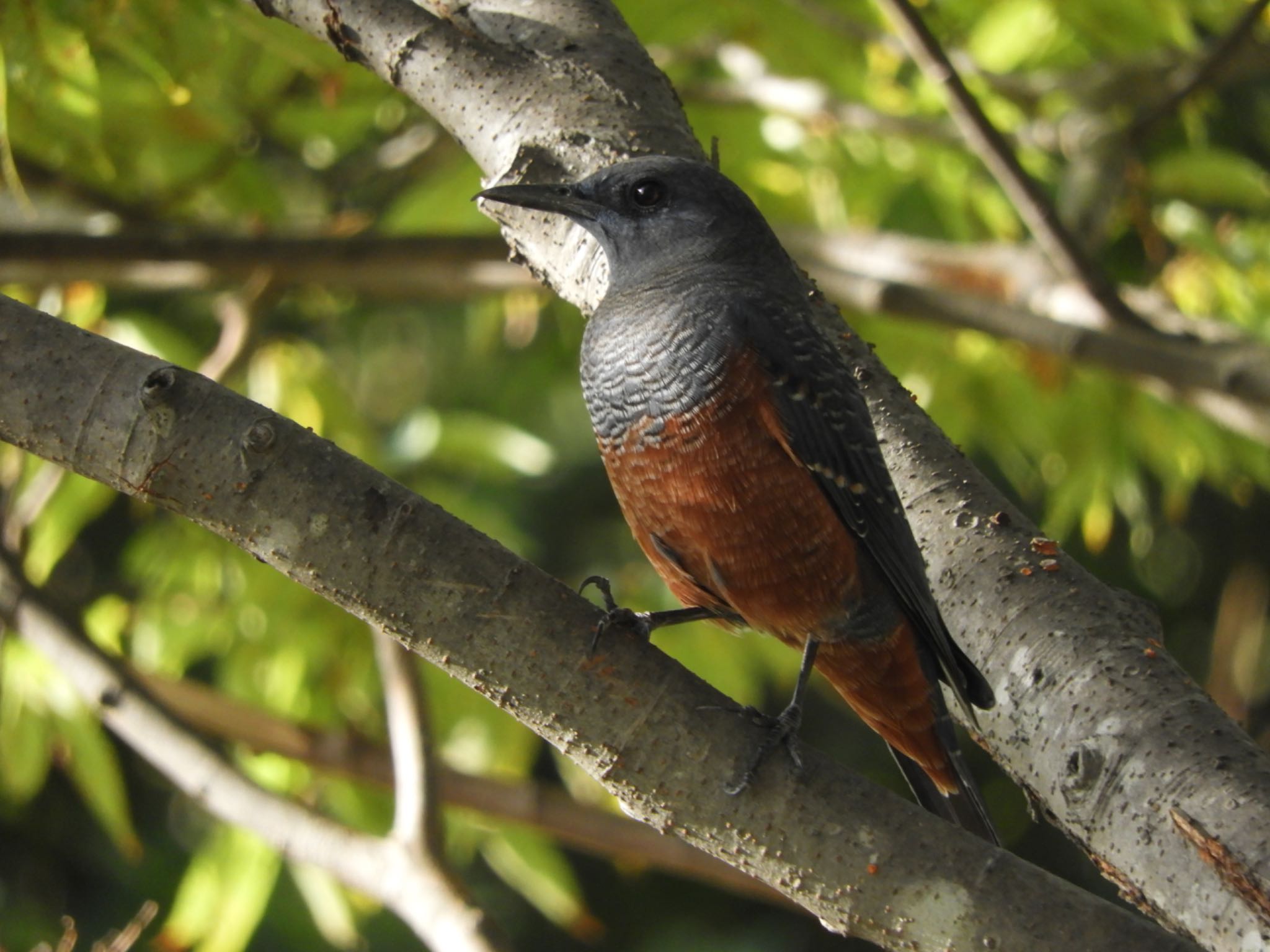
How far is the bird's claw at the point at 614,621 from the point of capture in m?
1.81

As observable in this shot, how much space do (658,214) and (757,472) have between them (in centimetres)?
64

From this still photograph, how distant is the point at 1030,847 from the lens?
7.52m

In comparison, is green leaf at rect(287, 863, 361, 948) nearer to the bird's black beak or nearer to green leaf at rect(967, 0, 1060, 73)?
the bird's black beak

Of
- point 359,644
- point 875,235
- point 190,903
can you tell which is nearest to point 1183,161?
point 875,235

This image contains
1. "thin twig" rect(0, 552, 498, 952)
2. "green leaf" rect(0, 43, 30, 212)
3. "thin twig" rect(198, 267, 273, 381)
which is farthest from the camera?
"thin twig" rect(198, 267, 273, 381)

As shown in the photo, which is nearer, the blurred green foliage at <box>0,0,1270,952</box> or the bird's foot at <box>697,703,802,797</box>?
the bird's foot at <box>697,703,802,797</box>

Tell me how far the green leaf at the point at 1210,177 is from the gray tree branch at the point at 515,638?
2.96 metres

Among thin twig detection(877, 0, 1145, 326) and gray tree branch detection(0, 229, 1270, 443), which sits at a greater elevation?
thin twig detection(877, 0, 1145, 326)

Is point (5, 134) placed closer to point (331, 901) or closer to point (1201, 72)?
point (331, 901)

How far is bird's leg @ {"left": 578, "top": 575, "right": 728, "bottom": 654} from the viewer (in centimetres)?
182

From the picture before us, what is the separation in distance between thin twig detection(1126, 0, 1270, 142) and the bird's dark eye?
1580 mm

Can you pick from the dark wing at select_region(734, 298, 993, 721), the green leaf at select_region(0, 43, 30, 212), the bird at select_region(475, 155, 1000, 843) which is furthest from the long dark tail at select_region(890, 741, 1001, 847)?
the green leaf at select_region(0, 43, 30, 212)

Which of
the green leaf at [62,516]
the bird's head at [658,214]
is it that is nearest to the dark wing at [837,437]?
the bird's head at [658,214]

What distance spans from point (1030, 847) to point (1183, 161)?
449 cm
